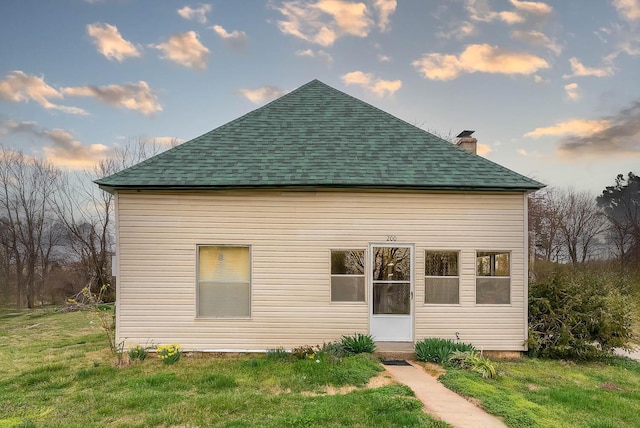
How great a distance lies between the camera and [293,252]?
8.29 m

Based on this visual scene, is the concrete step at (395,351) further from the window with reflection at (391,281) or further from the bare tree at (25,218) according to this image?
the bare tree at (25,218)

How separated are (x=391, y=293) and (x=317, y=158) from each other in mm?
3660

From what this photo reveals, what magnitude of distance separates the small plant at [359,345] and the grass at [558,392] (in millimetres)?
1696

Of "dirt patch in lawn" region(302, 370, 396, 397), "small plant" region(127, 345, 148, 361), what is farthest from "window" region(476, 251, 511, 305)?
"small plant" region(127, 345, 148, 361)

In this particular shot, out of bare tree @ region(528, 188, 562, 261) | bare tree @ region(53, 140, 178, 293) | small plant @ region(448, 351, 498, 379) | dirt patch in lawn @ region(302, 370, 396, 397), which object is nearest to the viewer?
dirt patch in lawn @ region(302, 370, 396, 397)

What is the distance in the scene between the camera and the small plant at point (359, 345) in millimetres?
7779

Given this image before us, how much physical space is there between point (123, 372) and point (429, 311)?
6504 millimetres

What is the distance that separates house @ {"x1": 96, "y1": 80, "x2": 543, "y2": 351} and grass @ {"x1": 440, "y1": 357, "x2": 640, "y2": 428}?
1.05 m

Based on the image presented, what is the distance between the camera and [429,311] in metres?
8.31

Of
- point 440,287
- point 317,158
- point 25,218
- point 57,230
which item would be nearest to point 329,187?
point 317,158

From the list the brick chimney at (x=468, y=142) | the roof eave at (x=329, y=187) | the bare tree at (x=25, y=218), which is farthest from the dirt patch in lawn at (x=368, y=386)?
the bare tree at (x=25, y=218)

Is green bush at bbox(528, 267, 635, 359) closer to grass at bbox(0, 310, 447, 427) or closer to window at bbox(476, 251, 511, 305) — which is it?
window at bbox(476, 251, 511, 305)

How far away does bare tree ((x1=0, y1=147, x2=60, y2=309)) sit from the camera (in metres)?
21.7

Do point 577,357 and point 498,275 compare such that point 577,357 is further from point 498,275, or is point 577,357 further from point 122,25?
point 122,25
